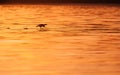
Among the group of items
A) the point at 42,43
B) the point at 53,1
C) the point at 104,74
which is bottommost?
the point at 104,74

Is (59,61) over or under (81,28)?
under

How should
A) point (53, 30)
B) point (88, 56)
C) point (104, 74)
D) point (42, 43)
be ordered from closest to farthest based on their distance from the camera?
point (104, 74)
point (88, 56)
point (42, 43)
point (53, 30)

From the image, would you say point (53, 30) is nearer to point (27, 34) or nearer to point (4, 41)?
point (27, 34)

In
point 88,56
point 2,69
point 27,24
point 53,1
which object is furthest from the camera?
point 53,1

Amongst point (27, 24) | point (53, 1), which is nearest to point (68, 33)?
point (27, 24)

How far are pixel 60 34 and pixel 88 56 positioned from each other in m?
1.38

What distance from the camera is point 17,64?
2.57 metres

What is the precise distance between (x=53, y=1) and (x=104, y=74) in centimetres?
941

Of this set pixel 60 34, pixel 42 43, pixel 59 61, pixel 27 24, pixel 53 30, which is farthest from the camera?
pixel 27 24

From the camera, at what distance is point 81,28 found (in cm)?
478

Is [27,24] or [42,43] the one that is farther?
[27,24]

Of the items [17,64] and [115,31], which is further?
[115,31]

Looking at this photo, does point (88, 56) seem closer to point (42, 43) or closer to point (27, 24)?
point (42, 43)

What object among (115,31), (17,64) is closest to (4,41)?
(17,64)
